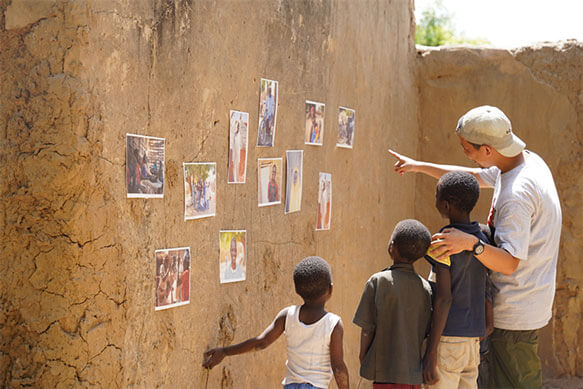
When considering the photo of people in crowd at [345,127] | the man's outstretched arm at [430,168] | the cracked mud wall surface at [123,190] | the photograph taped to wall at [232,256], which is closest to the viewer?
the cracked mud wall surface at [123,190]

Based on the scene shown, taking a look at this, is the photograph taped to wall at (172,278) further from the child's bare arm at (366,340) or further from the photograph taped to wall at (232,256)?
the child's bare arm at (366,340)

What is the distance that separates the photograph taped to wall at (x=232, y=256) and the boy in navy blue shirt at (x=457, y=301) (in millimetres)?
1028

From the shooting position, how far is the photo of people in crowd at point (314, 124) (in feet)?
14.4

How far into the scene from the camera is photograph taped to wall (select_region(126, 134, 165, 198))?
2884 millimetres

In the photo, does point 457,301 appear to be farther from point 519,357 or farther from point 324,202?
point 324,202

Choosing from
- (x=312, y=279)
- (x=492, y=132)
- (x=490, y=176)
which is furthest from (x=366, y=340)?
(x=490, y=176)

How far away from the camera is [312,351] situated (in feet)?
10.1

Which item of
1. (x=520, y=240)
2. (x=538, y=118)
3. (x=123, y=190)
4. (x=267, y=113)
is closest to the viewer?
(x=123, y=190)

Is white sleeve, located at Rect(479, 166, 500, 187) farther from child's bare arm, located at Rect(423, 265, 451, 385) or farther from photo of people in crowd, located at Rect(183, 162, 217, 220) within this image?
photo of people in crowd, located at Rect(183, 162, 217, 220)

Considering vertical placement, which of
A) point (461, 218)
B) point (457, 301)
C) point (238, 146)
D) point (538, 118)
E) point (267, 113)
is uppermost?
point (538, 118)

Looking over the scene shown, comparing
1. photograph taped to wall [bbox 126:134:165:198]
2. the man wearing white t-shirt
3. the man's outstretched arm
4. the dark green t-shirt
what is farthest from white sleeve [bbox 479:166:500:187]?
photograph taped to wall [bbox 126:134:165:198]

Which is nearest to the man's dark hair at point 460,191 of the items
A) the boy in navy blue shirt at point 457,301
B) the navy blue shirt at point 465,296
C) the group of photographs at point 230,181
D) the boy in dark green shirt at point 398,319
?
the boy in navy blue shirt at point 457,301

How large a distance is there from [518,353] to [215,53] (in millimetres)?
2140

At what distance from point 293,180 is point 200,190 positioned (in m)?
1.03
